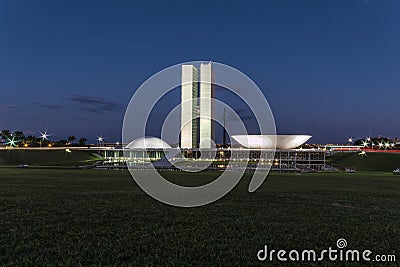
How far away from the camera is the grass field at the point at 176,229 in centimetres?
515

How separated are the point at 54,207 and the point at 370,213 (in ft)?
27.4

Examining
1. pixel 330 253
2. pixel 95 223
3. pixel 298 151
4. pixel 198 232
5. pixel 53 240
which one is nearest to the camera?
pixel 330 253

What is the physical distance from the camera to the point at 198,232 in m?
6.61

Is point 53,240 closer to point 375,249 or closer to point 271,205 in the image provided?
Answer: point 375,249

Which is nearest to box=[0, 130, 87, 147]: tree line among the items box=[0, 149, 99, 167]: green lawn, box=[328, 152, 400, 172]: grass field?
box=[0, 149, 99, 167]: green lawn

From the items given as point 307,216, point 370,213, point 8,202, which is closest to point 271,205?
point 307,216

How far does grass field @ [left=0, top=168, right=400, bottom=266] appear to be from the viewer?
5148 mm

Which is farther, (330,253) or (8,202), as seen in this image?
(8,202)
